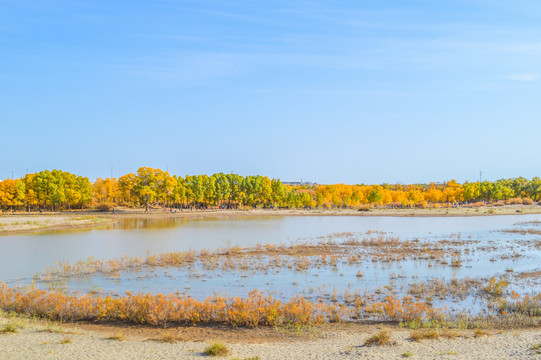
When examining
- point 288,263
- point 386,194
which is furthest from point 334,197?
point 288,263

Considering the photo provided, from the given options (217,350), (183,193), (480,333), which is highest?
(183,193)

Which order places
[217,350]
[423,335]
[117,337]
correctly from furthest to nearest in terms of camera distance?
[117,337] → [423,335] → [217,350]

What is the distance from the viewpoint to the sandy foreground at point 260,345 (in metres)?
11.6

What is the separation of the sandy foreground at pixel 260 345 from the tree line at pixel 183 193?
76.1m

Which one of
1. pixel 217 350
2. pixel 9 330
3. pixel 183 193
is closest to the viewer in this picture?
pixel 217 350

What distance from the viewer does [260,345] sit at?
41.9 feet

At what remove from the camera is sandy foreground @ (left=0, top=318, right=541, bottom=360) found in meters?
11.6

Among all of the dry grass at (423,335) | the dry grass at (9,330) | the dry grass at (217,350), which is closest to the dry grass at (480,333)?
the dry grass at (423,335)

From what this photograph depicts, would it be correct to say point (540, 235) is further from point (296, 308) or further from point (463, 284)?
point (296, 308)

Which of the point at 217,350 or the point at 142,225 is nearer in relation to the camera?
the point at 217,350

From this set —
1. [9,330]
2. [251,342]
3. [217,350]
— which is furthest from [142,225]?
[217,350]

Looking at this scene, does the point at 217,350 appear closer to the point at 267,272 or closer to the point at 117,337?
the point at 117,337

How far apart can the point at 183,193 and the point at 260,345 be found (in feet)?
301

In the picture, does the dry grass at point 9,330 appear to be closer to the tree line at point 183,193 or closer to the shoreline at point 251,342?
the shoreline at point 251,342
